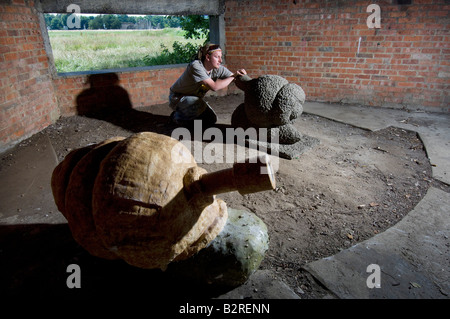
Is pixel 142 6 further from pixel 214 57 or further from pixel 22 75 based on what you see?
pixel 22 75

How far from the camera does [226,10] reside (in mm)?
6801

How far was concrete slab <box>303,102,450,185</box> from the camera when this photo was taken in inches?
158

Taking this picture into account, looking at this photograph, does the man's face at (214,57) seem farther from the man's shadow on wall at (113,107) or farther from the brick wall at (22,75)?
the brick wall at (22,75)

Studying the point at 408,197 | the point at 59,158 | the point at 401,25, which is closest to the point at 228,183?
the point at 408,197

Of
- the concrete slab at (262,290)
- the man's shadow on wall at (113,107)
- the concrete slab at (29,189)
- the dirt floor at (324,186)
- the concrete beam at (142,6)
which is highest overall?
the concrete beam at (142,6)

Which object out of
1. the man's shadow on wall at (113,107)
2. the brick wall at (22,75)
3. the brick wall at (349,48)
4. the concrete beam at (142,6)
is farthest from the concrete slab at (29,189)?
the brick wall at (349,48)

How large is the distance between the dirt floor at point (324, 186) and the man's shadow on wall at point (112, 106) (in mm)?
62

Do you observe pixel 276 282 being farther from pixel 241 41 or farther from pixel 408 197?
pixel 241 41

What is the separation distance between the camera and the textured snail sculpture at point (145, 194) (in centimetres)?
128

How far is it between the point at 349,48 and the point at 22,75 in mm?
6143

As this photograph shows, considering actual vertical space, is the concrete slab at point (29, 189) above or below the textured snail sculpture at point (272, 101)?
below

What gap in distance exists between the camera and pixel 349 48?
20.0 ft
